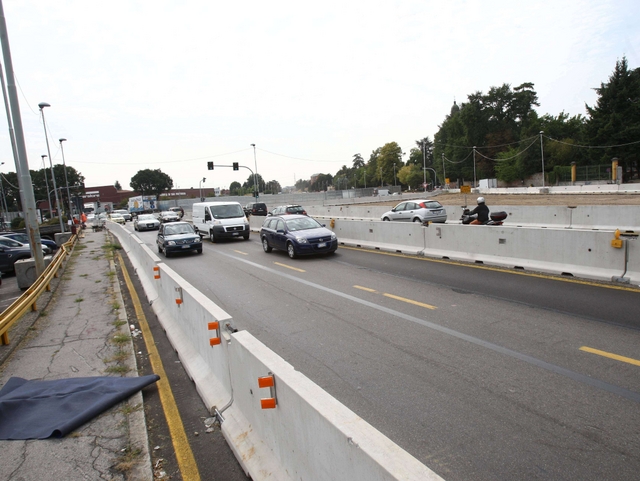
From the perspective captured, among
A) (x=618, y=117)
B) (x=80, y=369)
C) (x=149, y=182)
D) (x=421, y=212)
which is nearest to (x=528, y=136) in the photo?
(x=618, y=117)

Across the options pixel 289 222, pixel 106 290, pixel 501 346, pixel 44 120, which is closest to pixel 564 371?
pixel 501 346

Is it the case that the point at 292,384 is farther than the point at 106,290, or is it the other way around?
the point at 106,290

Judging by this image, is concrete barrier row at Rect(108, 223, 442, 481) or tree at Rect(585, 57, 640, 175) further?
tree at Rect(585, 57, 640, 175)

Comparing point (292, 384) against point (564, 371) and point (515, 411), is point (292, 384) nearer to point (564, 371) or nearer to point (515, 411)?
point (515, 411)

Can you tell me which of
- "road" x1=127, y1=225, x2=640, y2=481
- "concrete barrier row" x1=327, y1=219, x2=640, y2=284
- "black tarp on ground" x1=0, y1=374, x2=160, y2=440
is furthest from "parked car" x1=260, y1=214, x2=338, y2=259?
"black tarp on ground" x1=0, y1=374, x2=160, y2=440

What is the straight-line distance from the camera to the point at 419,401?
4.50 m

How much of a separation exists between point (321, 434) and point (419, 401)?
7.30ft

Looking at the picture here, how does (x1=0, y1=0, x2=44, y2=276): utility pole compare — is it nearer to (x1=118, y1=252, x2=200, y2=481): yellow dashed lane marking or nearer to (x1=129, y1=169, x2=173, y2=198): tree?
(x1=118, y1=252, x2=200, y2=481): yellow dashed lane marking

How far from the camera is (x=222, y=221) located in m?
23.0

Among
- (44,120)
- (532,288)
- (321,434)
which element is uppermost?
(44,120)

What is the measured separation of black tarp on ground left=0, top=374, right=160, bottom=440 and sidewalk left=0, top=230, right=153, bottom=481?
0.32 ft

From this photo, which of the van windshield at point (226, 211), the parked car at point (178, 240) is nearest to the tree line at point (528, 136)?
the van windshield at point (226, 211)

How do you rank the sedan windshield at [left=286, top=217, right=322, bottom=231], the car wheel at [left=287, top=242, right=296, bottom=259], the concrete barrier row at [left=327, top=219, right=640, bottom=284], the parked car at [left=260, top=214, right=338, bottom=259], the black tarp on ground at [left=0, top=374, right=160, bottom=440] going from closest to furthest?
1. the black tarp on ground at [left=0, top=374, right=160, bottom=440]
2. the concrete barrier row at [left=327, top=219, right=640, bottom=284]
3. the parked car at [left=260, top=214, right=338, bottom=259]
4. the car wheel at [left=287, top=242, right=296, bottom=259]
5. the sedan windshield at [left=286, top=217, right=322, bottom=231]

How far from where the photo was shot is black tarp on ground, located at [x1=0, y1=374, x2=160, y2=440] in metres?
4.30
